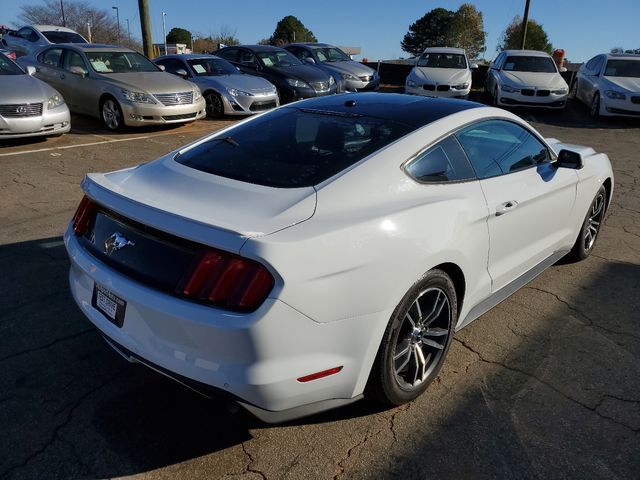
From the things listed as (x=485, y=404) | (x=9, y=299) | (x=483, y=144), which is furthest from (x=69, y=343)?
(x=483, y=144)

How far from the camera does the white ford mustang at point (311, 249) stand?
202cm

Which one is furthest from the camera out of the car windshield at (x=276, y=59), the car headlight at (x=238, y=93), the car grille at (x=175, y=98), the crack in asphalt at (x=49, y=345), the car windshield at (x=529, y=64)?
the car windshield at (x=529, y=64)

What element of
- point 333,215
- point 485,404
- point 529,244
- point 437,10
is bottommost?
point 485,404

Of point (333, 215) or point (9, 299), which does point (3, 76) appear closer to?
point (9, 299)

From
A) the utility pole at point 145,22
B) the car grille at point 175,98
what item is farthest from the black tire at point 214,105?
the utility pole at point 145,22

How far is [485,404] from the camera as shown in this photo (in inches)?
107

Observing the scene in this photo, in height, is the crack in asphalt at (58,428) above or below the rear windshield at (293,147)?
below

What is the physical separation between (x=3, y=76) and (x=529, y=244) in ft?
27.8

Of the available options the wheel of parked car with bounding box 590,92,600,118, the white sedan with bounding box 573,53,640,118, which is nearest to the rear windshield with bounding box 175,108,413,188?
the white sedan with bounding box 573,53,640,118

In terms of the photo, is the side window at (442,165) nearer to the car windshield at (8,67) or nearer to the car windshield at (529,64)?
the car windshield at (8,67)

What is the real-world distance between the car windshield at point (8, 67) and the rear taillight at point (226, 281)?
8.53 meters

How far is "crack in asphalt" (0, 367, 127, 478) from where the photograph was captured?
88.4 inches

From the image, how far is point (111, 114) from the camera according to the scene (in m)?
9.93

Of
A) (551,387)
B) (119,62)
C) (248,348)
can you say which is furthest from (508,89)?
(248,348)
